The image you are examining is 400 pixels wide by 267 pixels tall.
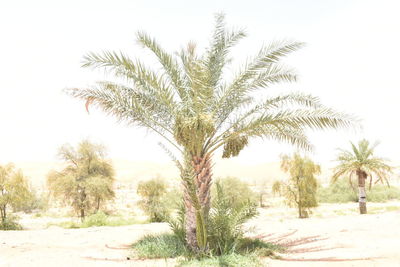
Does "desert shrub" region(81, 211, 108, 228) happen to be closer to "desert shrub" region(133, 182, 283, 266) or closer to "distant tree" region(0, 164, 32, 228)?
"distant tree" region(0, 164, 32, 228)

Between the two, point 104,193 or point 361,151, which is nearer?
point 361,151

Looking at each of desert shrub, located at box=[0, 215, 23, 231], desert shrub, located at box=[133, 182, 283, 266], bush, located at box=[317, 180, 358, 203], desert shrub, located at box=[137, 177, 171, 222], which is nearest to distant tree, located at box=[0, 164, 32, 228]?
desert shrub, located at box=[0, 215, 23, 231]

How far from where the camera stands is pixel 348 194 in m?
38.9

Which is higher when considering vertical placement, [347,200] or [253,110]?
[253,110]

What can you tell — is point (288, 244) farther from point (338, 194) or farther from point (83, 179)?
point (338, 194)

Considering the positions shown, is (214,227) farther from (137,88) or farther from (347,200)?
(347,200)

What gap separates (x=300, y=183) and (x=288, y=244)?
39.8ft

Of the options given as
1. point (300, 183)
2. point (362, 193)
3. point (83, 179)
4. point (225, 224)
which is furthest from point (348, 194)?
point (225, 224)

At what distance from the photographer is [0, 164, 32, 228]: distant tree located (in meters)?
20.5

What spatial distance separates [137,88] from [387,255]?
27.5ft

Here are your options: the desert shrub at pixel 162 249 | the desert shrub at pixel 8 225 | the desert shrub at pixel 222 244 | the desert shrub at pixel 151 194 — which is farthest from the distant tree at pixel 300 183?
the desert shrub at pixel 8 225

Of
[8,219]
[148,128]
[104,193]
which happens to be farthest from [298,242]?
[104,193]

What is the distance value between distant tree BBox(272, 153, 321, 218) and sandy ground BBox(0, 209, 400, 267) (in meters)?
6.49

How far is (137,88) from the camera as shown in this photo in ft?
35.8
